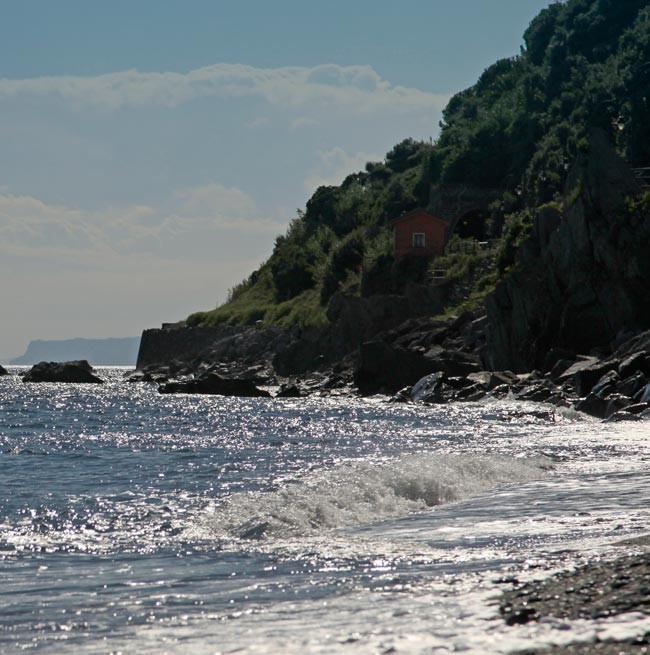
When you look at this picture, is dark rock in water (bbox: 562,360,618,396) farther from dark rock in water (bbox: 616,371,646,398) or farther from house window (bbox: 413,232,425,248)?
house window (bbox: 413,232,425,248)

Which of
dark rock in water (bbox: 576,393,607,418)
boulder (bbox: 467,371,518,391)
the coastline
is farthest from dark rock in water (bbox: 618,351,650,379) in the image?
the coastline

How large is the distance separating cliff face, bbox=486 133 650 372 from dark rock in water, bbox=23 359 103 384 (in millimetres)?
47488

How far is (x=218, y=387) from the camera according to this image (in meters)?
61.1

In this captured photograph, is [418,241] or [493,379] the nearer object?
[493,379]

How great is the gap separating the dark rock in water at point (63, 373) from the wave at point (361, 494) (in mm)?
72271

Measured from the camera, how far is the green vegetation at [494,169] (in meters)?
85.6

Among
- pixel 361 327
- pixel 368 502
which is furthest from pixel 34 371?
pixel 368 502

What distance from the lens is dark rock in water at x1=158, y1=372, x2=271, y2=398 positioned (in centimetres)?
5756

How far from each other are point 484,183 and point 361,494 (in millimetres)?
95268

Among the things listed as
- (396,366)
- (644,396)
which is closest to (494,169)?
(396,366)

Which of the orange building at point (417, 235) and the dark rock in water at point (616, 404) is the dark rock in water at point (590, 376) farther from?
the orange building at point (417, 235)

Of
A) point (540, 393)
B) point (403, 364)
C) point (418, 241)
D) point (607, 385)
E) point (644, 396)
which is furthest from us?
point (418, 241)

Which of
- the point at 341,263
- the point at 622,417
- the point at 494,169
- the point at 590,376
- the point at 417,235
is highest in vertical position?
the point at 494,169

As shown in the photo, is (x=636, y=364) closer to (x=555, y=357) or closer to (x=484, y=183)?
(x=555, y=357)
